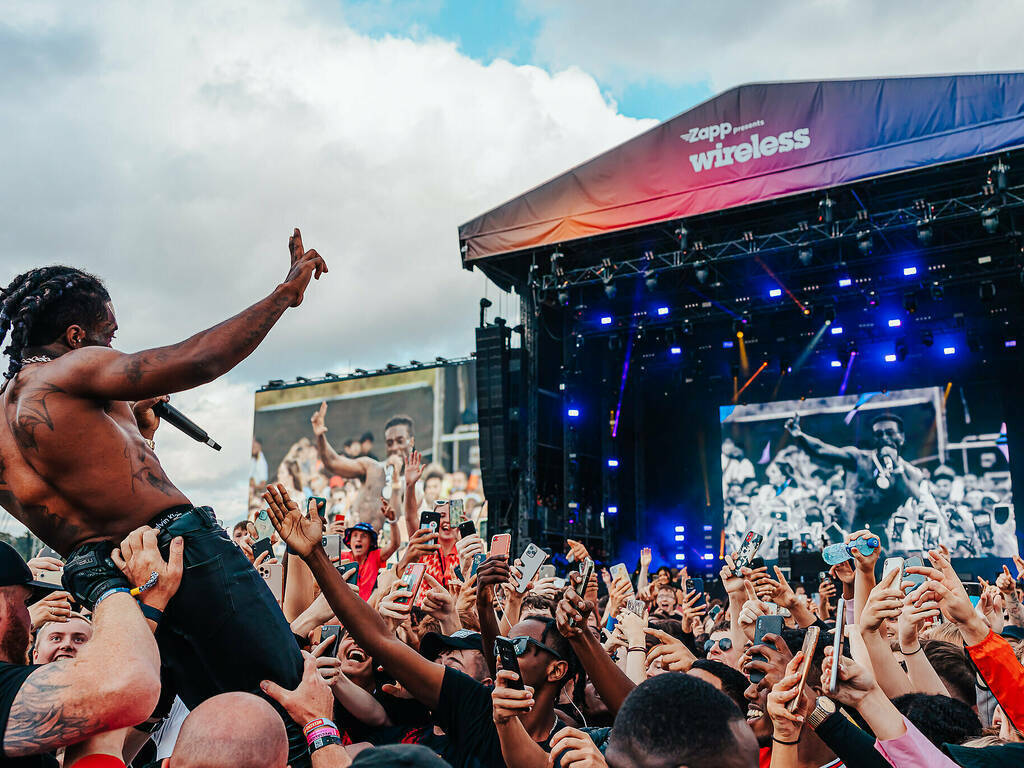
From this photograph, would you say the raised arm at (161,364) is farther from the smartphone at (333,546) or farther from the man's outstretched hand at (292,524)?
the smartphone at (333,546)

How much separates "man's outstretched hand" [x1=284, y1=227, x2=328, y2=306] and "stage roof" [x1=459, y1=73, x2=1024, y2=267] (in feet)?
32.8

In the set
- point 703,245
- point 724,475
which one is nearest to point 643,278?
point 703,245

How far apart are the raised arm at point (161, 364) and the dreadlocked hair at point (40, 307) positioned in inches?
6.8

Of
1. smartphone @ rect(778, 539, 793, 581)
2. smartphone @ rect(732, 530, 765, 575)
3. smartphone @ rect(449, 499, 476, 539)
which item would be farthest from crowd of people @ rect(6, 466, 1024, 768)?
smartphone @ rect(778, 539, 793, 581)

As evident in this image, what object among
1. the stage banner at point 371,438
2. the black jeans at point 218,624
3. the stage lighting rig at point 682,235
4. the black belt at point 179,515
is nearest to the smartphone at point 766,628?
the black jeans at point 218,624

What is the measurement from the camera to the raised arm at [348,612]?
2.84 m

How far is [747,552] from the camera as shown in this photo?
5.00 m

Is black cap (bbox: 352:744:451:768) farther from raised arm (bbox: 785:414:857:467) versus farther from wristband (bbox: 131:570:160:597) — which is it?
raised arm (bbox: 785:414:857:467)

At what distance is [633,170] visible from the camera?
12945mm

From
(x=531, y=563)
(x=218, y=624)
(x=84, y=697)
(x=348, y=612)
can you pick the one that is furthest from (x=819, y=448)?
(x=84, y=697)

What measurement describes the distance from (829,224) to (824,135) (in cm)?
121

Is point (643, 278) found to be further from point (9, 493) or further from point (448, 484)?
point (9, 493)

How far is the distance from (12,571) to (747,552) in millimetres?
3920

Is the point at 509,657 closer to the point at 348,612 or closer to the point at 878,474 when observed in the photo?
the point at 348,612
